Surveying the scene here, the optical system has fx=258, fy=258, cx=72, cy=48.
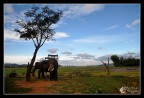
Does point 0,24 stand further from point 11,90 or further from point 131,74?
point 131,74

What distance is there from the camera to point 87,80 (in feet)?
47.8

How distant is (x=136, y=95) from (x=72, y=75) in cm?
370

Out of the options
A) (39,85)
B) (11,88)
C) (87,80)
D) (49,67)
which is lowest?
(11,88)

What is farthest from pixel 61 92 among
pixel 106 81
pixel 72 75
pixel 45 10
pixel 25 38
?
pixel 45 10

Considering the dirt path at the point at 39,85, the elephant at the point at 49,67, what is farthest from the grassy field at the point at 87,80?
the elephant at the point at 49,67

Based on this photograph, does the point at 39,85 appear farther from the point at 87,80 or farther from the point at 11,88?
the point at 87,80

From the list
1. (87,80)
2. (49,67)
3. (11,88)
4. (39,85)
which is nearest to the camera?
(11,88)

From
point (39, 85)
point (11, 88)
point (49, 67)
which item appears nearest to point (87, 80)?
point (49, 67)

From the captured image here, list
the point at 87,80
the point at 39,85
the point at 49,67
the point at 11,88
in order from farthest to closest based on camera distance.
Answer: the point at 49,67 < the point at 87,80 < the point at 39,85 < the point at 11,88

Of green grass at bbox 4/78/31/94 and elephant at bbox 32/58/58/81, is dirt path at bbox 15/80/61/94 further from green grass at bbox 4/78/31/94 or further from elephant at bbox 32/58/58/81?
elephant at bbox 32/58/58/81

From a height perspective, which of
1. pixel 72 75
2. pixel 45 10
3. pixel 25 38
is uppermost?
pixel 45 10

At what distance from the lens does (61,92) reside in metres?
13.8

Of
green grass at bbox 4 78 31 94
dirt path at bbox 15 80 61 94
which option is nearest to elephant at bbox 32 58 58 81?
dirt path at bbox 15 80 61 94

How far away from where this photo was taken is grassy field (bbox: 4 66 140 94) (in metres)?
13.9
